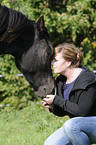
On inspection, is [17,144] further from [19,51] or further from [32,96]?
[32,96]

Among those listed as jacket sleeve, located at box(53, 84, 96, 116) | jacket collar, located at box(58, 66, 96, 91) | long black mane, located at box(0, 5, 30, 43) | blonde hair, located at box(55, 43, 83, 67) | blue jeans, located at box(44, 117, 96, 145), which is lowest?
blue jeans, located at box(44, 117, 96, 145)

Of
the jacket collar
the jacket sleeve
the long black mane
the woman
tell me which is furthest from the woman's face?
the long black mane

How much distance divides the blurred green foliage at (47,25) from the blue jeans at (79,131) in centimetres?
338

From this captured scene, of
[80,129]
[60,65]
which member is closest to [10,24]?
[60,65]

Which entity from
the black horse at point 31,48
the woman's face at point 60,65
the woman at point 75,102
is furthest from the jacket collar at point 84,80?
the black horse at point 31,48

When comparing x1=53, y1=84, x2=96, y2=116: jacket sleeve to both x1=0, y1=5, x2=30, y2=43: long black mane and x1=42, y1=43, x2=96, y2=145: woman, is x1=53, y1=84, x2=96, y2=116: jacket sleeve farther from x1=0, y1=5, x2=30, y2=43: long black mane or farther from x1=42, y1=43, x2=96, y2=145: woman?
x1=0, y1=5, x2=30, y2=43: long black mane

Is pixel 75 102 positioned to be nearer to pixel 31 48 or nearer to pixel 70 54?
pixel 70 54

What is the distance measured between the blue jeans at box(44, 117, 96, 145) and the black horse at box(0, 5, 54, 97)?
446mm

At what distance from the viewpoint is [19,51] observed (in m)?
2.09

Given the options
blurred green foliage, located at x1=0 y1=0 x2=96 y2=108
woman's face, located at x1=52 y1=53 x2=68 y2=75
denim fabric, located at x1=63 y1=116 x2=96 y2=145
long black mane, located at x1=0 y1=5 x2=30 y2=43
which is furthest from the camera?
blurred green foliage, located at x1=0 y1=0 x2=96 y2=108

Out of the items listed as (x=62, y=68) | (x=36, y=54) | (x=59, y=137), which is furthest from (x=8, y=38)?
(x=59, y=137)

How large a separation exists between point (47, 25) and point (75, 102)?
3276mm

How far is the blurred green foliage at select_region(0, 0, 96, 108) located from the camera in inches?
191

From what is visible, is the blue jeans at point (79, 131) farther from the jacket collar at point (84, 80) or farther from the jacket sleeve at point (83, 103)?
→ the jacket collar at point (84, 80)
